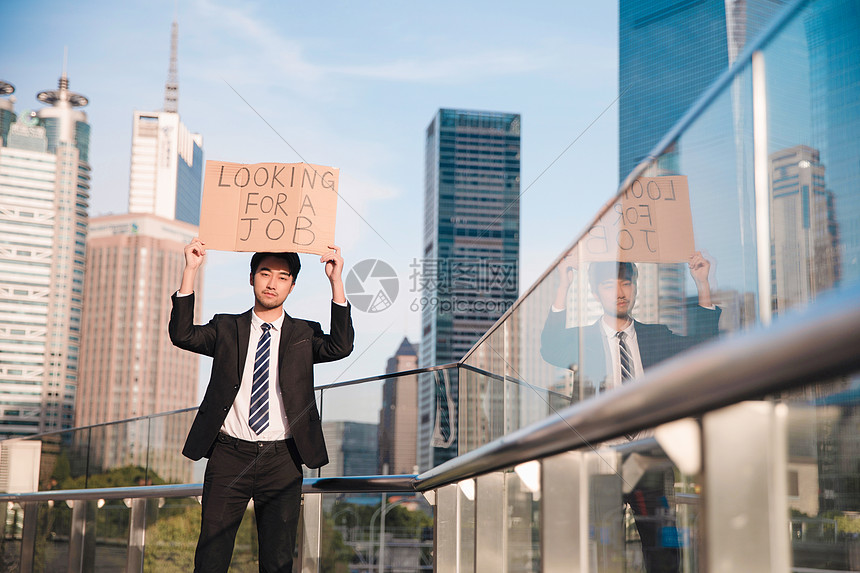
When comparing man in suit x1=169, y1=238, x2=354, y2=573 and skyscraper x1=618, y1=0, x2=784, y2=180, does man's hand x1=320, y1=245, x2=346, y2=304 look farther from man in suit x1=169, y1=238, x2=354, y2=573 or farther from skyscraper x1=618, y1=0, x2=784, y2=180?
skyscraper x1=618, y1=0, x2=784, y2=180

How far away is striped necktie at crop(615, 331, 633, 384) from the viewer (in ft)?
6.99

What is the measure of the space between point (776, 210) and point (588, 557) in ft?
2.85

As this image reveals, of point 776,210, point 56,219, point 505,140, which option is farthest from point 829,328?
point 56,219

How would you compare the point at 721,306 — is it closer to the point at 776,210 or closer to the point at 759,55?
the point at 776,210

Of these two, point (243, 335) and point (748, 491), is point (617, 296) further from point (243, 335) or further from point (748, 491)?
point (243, 335)

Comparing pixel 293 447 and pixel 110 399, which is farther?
pixel 110 399

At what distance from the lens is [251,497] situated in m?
3.42

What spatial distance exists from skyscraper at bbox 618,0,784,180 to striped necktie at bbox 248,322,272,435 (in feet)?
316

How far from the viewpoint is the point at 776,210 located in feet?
4.49

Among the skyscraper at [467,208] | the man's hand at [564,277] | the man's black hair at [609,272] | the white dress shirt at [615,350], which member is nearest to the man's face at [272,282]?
the man's hand at [564,277]

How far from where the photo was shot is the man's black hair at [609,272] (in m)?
2.10

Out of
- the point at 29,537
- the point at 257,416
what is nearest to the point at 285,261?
the point at 257,416

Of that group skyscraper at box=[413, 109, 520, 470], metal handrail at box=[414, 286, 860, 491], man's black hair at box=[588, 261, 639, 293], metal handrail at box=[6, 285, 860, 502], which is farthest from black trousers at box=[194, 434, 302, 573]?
skyscraper at box=[413, 109, 520, 470]

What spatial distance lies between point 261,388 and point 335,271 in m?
0.59
